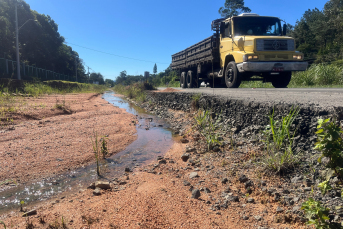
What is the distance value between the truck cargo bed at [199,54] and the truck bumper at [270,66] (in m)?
2.50

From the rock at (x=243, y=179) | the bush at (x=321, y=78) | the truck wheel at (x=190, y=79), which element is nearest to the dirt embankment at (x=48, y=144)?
the rock at (x=243, y=179)

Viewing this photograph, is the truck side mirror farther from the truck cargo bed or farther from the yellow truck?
the truck cargo bed

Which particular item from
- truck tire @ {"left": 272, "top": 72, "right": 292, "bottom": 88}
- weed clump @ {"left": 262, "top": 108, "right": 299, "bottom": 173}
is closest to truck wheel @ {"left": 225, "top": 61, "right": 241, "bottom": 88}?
truck tire @ {"left": 272, "top": 72, "right": 292, "bottom": 88}

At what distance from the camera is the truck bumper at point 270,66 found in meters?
7.30

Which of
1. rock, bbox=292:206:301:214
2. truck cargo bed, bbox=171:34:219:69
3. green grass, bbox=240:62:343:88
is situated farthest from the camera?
green grass, bbox=240:62:343:88

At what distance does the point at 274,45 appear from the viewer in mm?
7660

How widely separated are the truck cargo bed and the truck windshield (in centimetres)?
138

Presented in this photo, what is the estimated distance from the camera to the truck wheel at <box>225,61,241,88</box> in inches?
320

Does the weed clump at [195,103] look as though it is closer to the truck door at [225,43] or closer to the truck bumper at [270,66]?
the truck bumper at [270,66]

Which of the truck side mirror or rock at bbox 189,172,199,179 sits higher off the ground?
the truck side mirror

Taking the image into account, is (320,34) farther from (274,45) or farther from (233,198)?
(233,198)

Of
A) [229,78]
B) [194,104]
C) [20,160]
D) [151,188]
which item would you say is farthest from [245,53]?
[20,160]

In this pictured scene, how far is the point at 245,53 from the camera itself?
7.59m

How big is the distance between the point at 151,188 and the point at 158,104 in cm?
757
